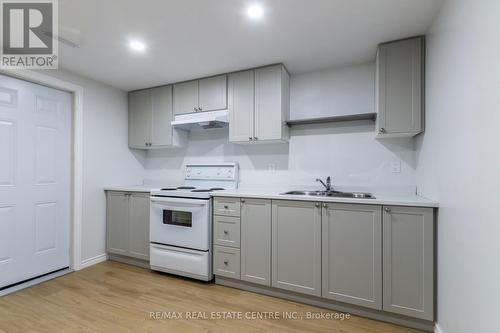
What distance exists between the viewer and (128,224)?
3.05 meters

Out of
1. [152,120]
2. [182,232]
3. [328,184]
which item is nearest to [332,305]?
[328,184]

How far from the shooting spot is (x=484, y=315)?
43.1 inches

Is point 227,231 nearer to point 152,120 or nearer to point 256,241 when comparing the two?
point 256,241

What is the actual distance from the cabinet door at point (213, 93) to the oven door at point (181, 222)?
3.80 ft

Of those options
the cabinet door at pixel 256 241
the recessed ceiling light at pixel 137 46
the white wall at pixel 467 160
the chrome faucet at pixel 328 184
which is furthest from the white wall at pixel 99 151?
the white wall at pixel 467 160

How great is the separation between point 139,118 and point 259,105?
1.85m

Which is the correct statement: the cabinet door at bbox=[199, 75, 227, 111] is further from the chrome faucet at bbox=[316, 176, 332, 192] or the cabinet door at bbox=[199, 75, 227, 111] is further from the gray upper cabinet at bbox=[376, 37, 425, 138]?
the gray upper cabinet at bbox=[376, 37, 425, 138]

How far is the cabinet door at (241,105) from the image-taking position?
2.72 m

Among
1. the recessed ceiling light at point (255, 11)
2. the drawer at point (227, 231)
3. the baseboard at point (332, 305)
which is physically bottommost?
the baseboard at point (332, 305)

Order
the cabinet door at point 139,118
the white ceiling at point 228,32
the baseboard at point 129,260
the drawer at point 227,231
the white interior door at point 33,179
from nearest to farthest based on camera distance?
1. the white ceiling at point 228,32
2. the white interior door at point 33,179
3. the drawer at point 227,231
4. the baseboard at point 129,260
5. the cabinet door at point 139,118

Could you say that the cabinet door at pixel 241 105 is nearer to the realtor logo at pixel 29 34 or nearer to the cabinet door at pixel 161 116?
the cabinet door at pixel 161 116

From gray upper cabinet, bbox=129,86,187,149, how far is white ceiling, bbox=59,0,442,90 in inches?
21.8

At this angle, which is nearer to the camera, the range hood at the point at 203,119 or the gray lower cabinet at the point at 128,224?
the range hood at the point at 203,119

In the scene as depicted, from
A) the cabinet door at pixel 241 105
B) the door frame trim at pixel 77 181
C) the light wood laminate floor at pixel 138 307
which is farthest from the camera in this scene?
the door frame trim at pixel 77 181
